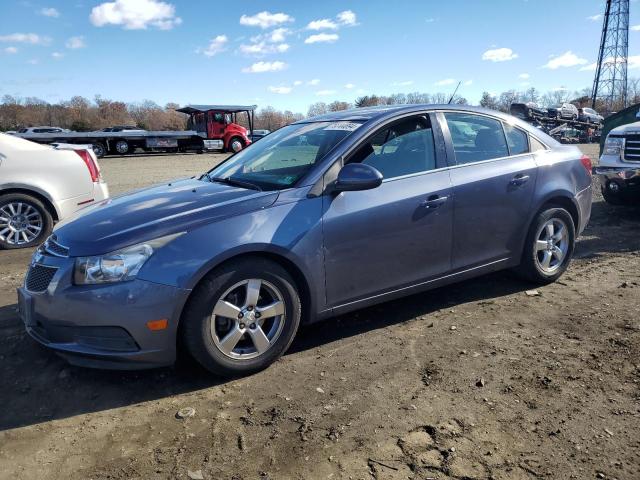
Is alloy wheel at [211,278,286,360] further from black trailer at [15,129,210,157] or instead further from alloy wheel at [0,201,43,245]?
black trailer at [15,129,210,157]

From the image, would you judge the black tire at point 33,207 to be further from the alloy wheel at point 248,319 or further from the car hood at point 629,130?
the car hood at point 629,130

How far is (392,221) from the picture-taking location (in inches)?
148

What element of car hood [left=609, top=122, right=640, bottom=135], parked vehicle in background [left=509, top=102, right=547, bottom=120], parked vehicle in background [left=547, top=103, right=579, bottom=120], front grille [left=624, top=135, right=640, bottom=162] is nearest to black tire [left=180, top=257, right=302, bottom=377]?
front grille [left=624, top=135, right=640, bottom=162]

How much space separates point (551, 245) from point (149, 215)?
11.9 ft

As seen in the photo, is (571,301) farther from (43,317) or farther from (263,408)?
(43,317)

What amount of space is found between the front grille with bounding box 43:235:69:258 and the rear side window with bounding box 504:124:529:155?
3663 mm

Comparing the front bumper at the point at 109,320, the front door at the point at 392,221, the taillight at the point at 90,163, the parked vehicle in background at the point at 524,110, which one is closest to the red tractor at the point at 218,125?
the parked vehicle in background at the point at 524,110

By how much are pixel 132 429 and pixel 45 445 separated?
430mm

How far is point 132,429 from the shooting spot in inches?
111

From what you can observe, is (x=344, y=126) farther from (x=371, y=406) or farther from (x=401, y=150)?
(x=371, y=406)

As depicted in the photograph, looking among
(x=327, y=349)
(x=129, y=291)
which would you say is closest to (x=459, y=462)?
(x=327, y=349)

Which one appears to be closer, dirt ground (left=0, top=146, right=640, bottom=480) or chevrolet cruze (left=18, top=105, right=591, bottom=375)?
dirt ground (left=0, top=146, right=640, bottom=480)

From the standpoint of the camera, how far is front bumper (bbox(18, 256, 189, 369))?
2.98 metres

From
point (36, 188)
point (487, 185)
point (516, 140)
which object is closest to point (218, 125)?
point (36, 188)
